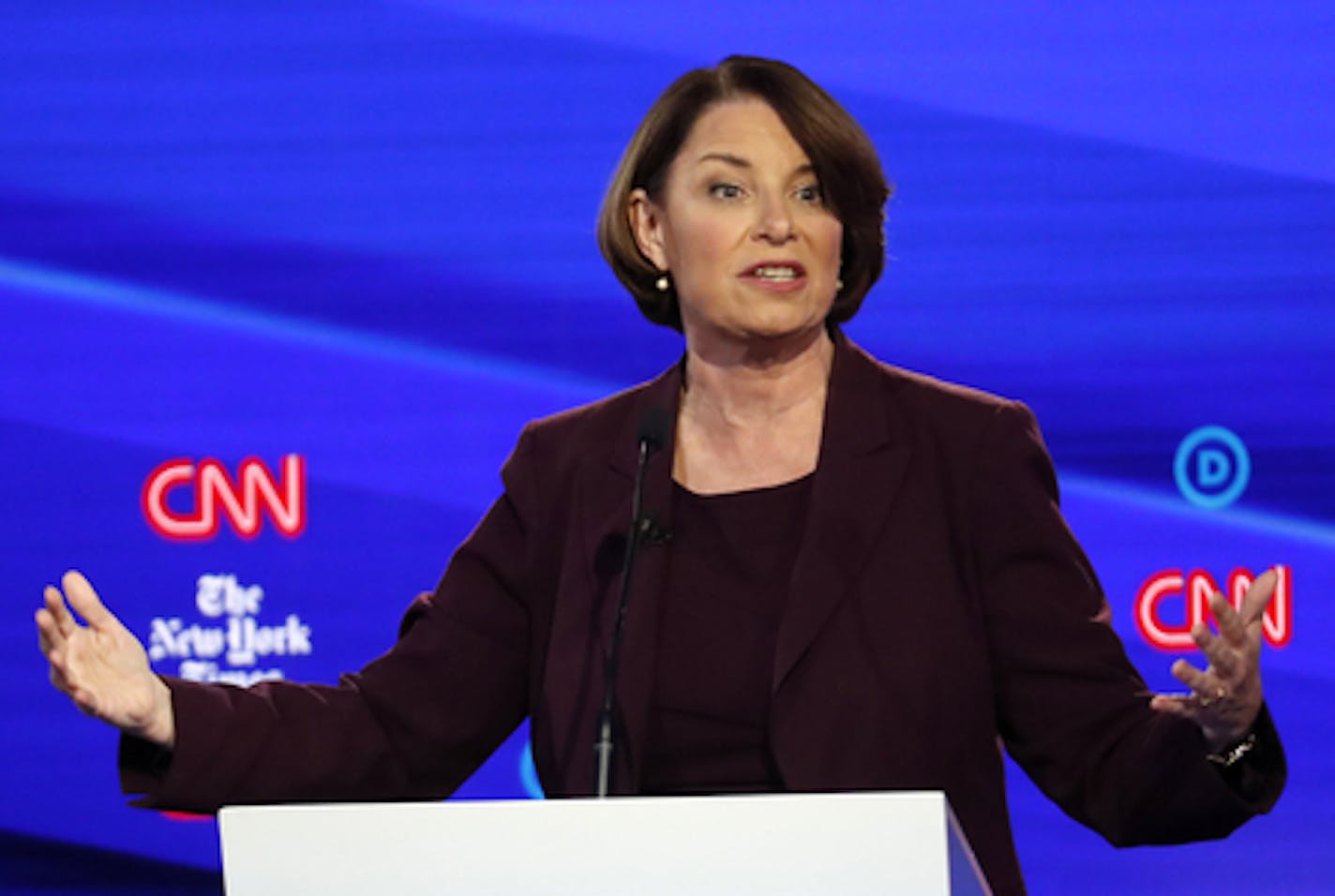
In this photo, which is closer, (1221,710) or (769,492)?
(1221,710)

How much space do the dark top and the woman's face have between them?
209mm

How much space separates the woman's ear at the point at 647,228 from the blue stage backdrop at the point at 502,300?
617 mm

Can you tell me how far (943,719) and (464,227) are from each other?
1.37 metres

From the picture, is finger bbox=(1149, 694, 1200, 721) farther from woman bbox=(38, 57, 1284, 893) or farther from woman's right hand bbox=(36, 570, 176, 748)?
woman's right hand bbox=(36, 570, 176, 748)

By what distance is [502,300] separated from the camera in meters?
3.24

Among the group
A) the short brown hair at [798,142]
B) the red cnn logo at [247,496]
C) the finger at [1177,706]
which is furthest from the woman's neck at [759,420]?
the red cnn logo at [247,496]

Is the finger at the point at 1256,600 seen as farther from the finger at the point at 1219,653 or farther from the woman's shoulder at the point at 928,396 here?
the woman's shoulder at the point at 928,396

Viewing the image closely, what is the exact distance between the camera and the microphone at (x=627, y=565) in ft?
6.79

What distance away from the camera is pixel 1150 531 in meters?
3.11

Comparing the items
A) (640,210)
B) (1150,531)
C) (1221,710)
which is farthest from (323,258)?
(1221,710)

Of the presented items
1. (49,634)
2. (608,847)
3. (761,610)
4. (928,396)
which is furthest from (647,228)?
(608,847)

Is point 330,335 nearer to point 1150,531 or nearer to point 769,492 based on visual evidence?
point 769,492

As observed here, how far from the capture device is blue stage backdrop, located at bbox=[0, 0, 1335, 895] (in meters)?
3.10

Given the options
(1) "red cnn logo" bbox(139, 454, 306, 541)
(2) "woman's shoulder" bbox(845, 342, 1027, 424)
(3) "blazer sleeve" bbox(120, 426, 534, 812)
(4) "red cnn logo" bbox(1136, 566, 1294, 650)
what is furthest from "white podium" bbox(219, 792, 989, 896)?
(1) "red cnn logo" bbox(139, 454, 306, 541)
